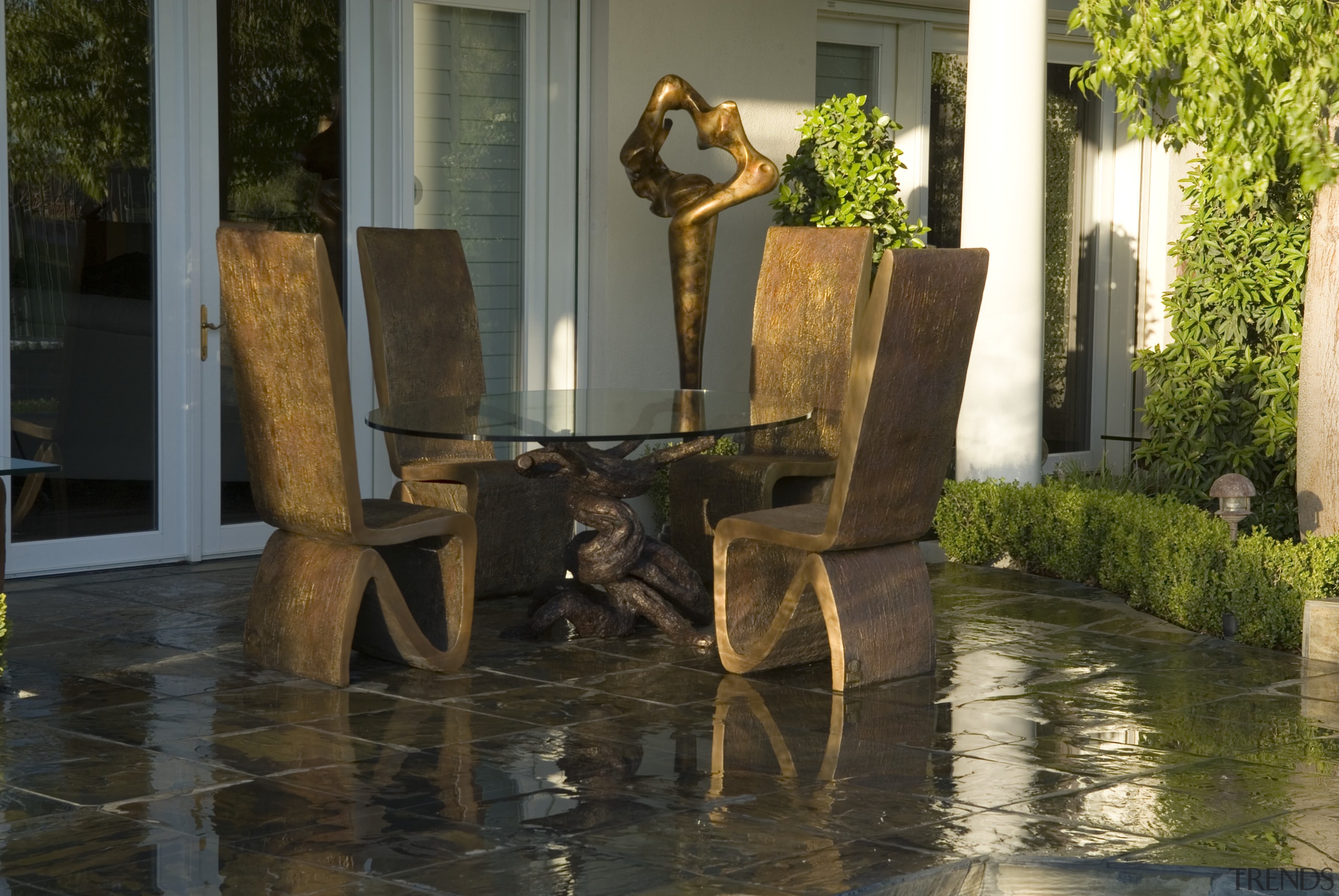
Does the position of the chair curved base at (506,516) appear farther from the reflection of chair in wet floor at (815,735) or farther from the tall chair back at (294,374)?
the reflection of chair in wet floor at (815,735)

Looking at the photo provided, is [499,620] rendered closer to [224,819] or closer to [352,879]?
[224,819]

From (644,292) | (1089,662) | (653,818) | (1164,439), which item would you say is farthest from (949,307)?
(1164,439)

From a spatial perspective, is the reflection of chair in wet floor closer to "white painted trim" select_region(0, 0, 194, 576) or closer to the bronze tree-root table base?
the bronze tree-root table base

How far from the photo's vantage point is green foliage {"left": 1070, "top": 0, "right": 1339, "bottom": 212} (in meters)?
4.96

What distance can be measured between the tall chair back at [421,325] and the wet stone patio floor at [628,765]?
3.37ft

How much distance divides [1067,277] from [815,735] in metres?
6.63

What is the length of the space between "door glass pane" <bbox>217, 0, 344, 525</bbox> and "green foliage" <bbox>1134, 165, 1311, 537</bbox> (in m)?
4.55

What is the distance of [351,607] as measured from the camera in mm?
5066

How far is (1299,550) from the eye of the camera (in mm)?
6074

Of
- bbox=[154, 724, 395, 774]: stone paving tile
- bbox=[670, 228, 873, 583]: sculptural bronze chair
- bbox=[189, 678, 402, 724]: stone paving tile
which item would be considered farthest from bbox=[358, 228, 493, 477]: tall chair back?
bbox=[154, 724, 395, 774]: stone paving tile

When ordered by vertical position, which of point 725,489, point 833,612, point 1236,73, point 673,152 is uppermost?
point 673,152

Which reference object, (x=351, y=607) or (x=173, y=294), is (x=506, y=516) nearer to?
(x=351, y=607)

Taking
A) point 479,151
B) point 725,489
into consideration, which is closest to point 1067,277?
point 479,151

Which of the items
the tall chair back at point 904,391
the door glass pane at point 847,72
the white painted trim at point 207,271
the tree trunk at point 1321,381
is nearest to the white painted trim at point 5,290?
the white painted trim at point 207,271
